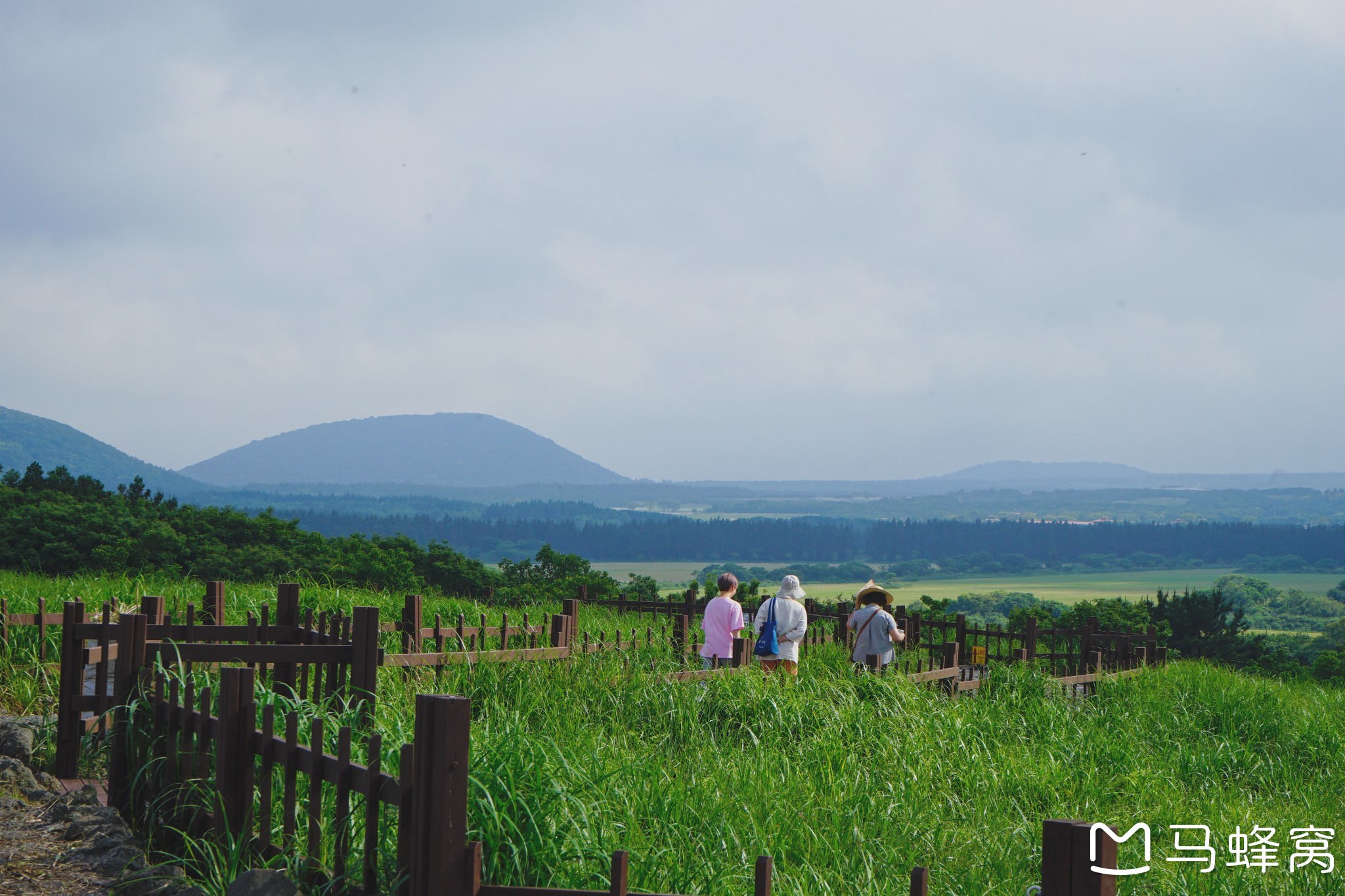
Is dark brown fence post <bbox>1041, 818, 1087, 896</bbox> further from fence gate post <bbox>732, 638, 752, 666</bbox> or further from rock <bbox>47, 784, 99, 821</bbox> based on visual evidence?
fence gate post <bbox>732, 638, 752, 666</bbox>

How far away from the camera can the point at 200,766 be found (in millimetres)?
4648

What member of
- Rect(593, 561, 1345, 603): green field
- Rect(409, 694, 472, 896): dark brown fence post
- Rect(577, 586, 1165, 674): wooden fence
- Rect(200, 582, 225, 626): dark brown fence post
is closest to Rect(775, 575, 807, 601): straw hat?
Rect(577, 586, 1165, 674): wooden fence

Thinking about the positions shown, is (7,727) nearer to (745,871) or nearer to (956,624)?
(745,871)

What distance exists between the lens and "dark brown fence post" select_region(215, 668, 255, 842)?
170 inches

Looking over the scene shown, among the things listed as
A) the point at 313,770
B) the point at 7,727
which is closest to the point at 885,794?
the point at 313,770

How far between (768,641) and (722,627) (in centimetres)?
67

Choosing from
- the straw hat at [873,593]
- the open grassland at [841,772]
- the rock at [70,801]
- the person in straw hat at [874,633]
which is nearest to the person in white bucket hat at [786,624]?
the open grassland at [841,772]

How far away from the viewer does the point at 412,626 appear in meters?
9.74

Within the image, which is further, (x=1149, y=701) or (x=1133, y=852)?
(x=1149, y=701)

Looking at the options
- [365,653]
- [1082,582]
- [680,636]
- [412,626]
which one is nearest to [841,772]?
[365,653]

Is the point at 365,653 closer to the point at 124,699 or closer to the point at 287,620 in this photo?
the point at 124,699

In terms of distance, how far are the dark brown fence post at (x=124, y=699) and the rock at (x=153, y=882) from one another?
112 cm

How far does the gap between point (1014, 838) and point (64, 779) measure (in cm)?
543

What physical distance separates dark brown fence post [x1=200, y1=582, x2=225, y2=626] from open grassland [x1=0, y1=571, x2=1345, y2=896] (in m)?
1.62
